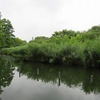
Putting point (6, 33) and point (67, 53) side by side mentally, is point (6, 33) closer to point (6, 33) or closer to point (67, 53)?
point (6, 33)

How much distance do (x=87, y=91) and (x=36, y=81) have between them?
586 cm

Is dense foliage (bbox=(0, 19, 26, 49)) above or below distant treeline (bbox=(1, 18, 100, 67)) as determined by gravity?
above

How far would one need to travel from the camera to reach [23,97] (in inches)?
597

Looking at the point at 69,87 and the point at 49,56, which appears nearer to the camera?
the point at 69,87

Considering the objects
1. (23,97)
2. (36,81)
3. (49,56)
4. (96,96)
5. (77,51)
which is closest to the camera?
(23,97)

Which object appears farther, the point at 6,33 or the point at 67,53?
the point at 6,33

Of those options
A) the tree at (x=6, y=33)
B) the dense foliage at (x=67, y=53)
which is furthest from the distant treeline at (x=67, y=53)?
the tree at (x=6, y=33)

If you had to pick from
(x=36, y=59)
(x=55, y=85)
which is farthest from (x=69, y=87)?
(x=36, y=59)

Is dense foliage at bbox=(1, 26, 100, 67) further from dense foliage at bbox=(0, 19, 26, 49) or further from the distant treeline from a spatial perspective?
dense foliage at bbox=(0, 19, 26, 49)

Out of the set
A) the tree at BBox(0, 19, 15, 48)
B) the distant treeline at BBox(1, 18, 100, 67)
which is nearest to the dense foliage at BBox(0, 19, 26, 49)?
the tree at BBox(0, 19, 15, 48)

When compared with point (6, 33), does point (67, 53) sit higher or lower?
lower

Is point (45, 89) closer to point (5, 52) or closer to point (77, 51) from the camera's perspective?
point (77, 51)

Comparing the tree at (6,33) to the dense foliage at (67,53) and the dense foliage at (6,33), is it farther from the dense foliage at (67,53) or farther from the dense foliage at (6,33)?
the dense foliage at (67,53)

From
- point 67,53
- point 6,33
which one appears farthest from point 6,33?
point 67,53
